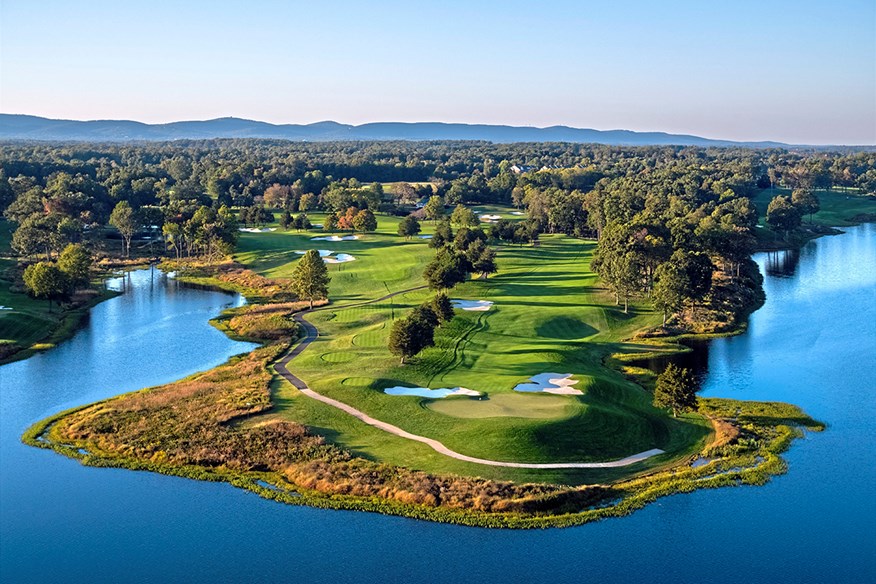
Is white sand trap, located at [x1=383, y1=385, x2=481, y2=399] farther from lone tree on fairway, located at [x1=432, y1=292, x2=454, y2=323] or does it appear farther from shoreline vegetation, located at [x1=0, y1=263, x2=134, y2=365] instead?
shoreline vegetation, located at [x1=0, y1=263, x2=134, y2=365]

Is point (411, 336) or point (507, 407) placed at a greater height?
point (411, 336)

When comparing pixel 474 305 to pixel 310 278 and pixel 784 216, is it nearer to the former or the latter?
pixel 310 278

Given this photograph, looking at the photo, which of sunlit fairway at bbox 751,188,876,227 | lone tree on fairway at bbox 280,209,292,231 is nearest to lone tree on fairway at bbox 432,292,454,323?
lone tree on fairway at bbox 280,209,292,231

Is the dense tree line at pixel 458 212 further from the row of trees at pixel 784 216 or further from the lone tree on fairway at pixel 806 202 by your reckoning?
the lone tree on fairway at pixel 806 202

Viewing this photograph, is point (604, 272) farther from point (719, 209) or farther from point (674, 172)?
point (674, 172)

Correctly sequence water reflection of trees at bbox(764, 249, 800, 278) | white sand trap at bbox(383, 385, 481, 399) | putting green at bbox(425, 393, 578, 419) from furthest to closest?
water reflection of trees at bbox(764, 249, 800, 278)
white sand trap at bbox(383, 385, 481, 399)
putting green at bbox(425, 393, 578, 419)

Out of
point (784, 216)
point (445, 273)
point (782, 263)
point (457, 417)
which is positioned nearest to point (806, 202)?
point (784, 216)
